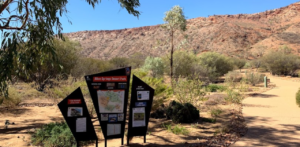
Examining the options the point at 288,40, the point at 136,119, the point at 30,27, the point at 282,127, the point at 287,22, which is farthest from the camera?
the point at 287,22

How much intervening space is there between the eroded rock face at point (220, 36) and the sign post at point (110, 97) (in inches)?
1755

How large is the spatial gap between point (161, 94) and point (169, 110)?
2.43 feet

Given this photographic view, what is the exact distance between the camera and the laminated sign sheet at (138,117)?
17.5ft

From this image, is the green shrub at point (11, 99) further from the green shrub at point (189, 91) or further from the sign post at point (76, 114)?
the green shrub at point (189, 91)

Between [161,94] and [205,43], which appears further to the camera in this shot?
[205,43]

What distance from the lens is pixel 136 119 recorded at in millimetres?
5359

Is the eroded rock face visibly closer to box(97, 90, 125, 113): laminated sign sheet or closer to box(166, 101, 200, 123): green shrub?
box(166, 101, 200, 123): green shrub

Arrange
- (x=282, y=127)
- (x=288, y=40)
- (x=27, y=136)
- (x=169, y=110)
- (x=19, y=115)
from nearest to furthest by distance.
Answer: (x=27, y=136) < (x=282, y=127) < (x=169, y=110) < (x=19, y=115) < (x=288, y=40)

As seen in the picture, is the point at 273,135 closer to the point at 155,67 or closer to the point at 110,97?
the point at 110,97

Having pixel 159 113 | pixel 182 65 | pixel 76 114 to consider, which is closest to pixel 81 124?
pixel 76 114

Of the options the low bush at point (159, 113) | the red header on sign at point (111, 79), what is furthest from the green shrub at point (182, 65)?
the red header on sign at point (111, 79)

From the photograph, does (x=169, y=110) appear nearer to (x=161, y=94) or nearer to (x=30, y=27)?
(x=161, y=94)

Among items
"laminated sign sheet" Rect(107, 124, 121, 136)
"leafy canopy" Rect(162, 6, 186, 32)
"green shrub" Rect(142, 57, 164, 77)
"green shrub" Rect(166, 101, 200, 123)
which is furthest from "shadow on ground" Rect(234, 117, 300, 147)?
"green shrub" Rect(142, 57, 164, 77)

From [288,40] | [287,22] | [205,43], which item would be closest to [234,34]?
[205,43]
